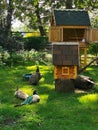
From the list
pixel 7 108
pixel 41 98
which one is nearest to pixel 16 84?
pixel 41 98

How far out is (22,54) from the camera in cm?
2800

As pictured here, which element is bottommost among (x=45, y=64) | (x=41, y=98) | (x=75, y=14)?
(x=45, y=64)

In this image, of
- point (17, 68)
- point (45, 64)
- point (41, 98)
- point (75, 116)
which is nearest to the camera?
point (75, 116)

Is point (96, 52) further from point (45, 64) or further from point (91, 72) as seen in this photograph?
point (91, 72)

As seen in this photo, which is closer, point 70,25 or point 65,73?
point 65,73

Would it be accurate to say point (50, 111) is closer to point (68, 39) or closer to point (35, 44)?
point (68, 39)

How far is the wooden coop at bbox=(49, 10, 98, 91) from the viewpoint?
51.2ft

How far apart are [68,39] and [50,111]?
15.0 meters

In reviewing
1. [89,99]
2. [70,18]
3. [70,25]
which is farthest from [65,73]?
[70,18]

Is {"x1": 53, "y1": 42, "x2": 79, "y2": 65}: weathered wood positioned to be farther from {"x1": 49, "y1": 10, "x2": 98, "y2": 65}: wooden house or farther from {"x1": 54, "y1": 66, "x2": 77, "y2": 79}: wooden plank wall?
{"x1": 49, "y1": 10, "x2": 98, "y2": 65}: wooden house

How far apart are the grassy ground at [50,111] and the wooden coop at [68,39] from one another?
0.83 m

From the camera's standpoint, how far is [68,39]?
2722cm

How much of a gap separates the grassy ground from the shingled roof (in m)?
7.66

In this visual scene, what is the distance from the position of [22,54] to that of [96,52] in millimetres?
5183
